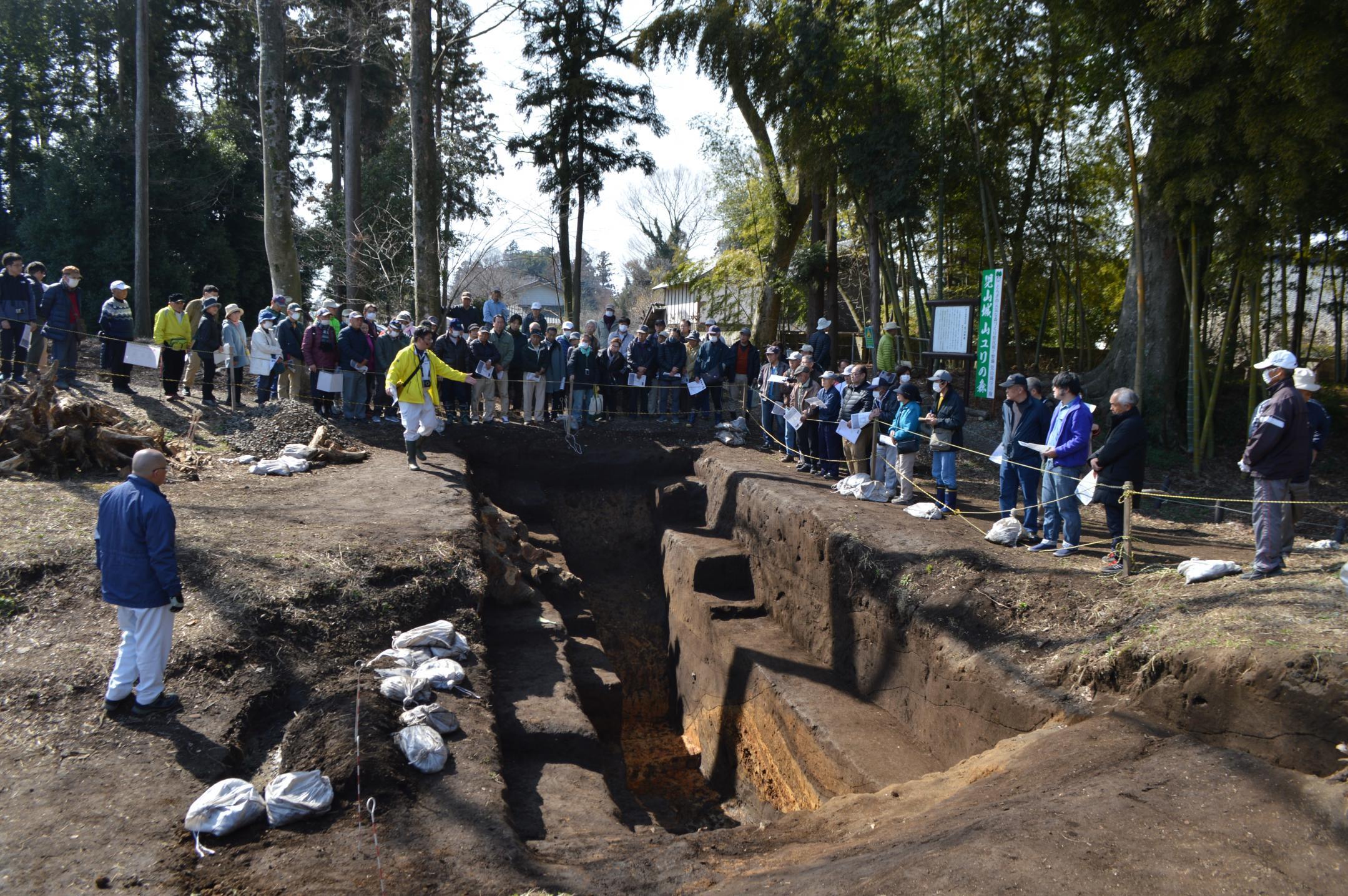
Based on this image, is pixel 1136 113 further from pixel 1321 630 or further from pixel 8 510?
pixel 8 510

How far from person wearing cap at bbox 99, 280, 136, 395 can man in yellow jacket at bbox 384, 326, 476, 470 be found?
4285 mm

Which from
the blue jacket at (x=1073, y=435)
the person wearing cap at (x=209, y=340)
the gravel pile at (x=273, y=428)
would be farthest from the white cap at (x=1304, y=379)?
the person wearing cap at (x=209, y=340)

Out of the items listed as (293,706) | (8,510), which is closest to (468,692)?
(293,706)

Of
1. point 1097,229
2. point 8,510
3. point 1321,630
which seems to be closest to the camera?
point 1321,630

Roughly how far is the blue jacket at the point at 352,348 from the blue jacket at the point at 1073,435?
32.1ft

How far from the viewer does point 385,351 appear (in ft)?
43.9

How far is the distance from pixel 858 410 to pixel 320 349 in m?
7.95

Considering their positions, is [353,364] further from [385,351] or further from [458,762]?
[458,762]

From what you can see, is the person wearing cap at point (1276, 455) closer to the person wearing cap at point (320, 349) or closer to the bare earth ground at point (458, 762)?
the bare earth ground at point (458, 762)

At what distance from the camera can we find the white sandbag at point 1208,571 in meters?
6.66

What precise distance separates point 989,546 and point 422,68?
41.9ft

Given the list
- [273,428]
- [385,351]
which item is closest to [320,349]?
[385,351]

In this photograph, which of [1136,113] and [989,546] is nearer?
[989,546]

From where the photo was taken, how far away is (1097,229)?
57.5 feet
